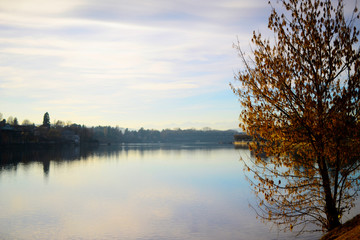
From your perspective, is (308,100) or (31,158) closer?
(308,100)

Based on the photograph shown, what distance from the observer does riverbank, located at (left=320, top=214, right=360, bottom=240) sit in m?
10.7

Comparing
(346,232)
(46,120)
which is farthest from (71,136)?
(346,232)

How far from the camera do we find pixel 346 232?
11.6 m

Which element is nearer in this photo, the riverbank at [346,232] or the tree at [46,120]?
the riverbank at [346,232]

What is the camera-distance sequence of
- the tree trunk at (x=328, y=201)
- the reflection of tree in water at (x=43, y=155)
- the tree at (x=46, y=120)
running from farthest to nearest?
1. the tree at (x=46, y=120)
2. the reflection of tree in water at (x=43, y=155)
3. the tree trunk at (x=328, y=201)

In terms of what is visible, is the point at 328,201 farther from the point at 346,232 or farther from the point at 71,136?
the point at 71,136

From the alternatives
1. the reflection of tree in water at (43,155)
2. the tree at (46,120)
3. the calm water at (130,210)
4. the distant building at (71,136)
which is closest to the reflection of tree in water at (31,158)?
the reflection of tree in water at (43,155)

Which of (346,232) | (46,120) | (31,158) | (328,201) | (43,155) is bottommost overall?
(43,155)

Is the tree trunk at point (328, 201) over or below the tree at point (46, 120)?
below

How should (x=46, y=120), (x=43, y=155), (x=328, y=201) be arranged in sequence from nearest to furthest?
(x=328, y=201), (x=43, y=155), (x=46, y=120)

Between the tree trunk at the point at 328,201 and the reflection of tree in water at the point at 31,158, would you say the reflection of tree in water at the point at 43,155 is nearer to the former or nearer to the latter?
the reflection of tree in water at the point at 31,158

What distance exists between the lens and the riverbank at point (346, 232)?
10734 mm

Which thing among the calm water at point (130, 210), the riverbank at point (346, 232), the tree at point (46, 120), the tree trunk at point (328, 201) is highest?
the tree at point (46, 120)

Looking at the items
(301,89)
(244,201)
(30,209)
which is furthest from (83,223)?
(301,89)
